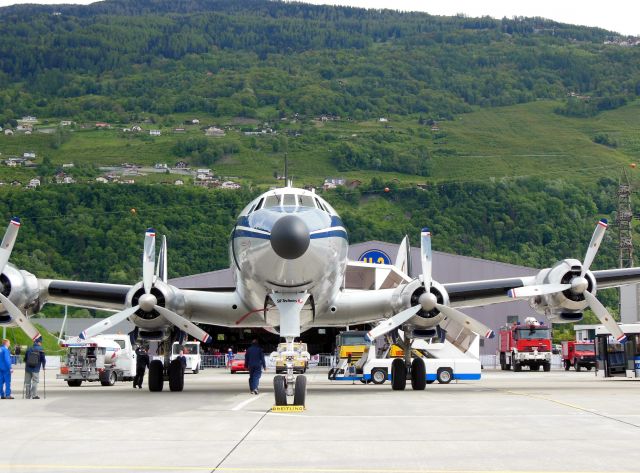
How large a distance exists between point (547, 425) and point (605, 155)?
167154 millimetres

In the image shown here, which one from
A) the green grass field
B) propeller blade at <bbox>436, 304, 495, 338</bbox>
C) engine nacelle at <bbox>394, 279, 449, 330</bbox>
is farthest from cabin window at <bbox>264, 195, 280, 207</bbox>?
the green grass field

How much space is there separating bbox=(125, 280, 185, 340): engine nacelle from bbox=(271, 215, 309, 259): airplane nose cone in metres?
5.74

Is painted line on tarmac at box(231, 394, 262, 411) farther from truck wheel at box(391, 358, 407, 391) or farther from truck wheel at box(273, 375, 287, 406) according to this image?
truck wheel at box(391, 358, 407, 391)

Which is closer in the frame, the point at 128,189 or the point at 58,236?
the point at 58,236

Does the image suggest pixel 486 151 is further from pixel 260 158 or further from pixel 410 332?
pixel 410 332

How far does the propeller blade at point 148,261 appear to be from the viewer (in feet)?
83.9

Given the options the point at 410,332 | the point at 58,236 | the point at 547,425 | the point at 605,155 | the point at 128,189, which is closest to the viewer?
the point at 547,425

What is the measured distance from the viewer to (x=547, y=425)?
16766 mm

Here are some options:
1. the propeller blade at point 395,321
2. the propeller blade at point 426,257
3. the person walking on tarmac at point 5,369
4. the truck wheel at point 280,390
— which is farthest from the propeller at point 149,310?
the propeller blade at point 426,257

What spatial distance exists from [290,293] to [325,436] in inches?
307

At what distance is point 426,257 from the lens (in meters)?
26.8

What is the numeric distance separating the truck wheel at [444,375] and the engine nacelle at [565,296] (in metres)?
11.7

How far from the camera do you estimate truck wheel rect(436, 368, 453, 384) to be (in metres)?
39.0

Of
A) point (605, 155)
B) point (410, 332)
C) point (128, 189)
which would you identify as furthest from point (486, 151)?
point (410, 332)
